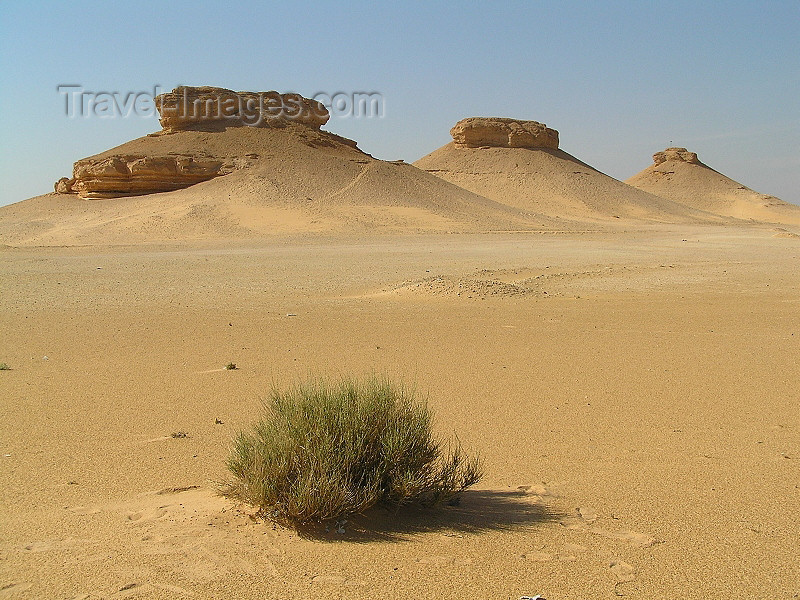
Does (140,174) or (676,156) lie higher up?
(676,156)

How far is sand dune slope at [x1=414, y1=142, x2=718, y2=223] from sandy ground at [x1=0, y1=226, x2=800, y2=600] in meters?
52.3

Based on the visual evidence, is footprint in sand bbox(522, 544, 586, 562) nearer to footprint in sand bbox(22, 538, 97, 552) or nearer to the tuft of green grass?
the tuft of green grass

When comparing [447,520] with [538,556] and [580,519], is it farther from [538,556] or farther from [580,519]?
[580,519]

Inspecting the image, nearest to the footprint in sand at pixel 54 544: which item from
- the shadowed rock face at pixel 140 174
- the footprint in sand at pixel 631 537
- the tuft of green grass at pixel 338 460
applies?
the tuft of green grass at pixel 338 460

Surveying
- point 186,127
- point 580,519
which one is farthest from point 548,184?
point 580,519

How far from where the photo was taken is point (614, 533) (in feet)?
15.0

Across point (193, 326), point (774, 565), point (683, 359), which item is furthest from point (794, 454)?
point (193, 326)

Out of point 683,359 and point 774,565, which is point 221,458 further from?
point 683,359

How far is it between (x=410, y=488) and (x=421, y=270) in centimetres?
1881

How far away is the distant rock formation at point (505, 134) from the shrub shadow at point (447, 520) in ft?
264

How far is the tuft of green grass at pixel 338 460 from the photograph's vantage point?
14.4 ft

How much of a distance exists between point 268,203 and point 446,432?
137ft

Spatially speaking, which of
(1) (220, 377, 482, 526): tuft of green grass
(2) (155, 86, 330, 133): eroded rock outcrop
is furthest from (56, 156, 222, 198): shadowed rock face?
(1) (220, 377, 482, 526): tuft of green grass

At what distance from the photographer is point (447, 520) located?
469cm
